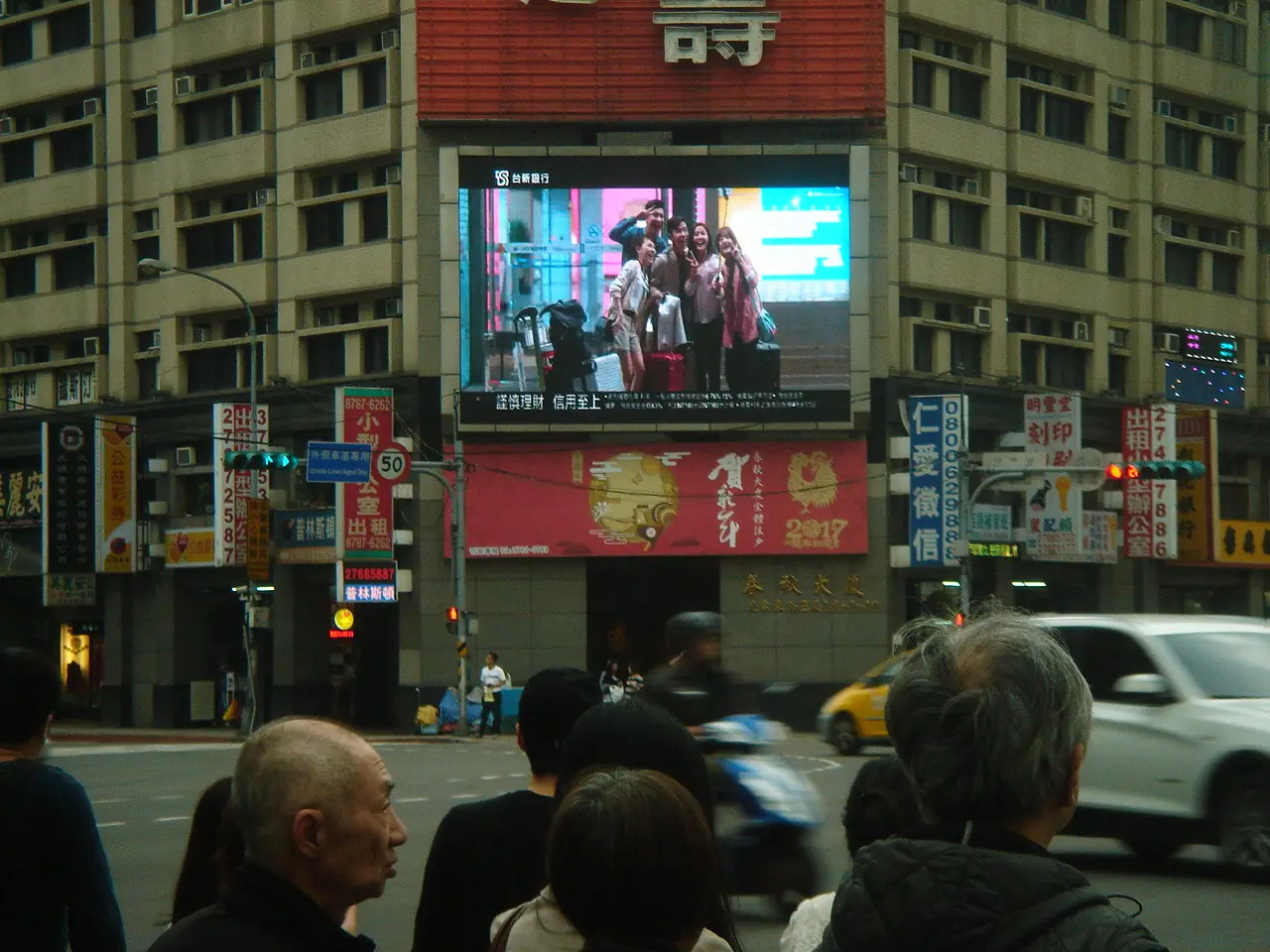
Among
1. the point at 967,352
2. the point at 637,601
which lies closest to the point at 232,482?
the point at 637,601

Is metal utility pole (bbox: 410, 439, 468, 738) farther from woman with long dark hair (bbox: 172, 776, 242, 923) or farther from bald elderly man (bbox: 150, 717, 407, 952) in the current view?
bald elderly man (bbox: 150, 717, 407, 952)

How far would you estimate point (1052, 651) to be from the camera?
10.4ft

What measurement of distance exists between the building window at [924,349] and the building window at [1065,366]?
367 centimetres

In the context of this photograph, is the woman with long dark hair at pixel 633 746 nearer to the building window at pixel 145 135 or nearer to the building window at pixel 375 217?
the building window at pixel 375 217

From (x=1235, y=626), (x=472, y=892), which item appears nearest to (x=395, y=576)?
(x=1235, y=626)

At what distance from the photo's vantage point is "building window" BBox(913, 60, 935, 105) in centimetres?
4247

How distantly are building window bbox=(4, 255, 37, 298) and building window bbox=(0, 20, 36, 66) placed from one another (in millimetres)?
5045

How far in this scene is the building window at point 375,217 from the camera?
138 ft

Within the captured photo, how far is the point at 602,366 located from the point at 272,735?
36262 millimetres

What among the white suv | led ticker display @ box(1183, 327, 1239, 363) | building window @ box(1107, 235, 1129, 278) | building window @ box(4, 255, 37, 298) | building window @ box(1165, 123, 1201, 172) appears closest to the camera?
the white suv

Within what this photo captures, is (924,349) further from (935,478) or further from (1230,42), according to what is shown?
(1230,42)

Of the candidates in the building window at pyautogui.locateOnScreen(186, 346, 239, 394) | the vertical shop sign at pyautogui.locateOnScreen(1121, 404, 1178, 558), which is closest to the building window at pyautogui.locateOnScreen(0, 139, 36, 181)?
the building window at pyautogui.locateOnScreen(186, 346, 239, 394)

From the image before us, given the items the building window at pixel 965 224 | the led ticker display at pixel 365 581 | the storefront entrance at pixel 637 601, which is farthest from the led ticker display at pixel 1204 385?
the led ticker display at pixel 365 581

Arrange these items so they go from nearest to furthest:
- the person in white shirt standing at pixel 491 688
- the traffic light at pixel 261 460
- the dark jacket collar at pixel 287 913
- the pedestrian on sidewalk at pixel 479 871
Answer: the dark jacket collar at pixel 287 913 < the pedestrian on sidewalk at pixel 479 871 < the traffic light at pixel 261 460 < the person in white shirt standing at pixel 491 688
